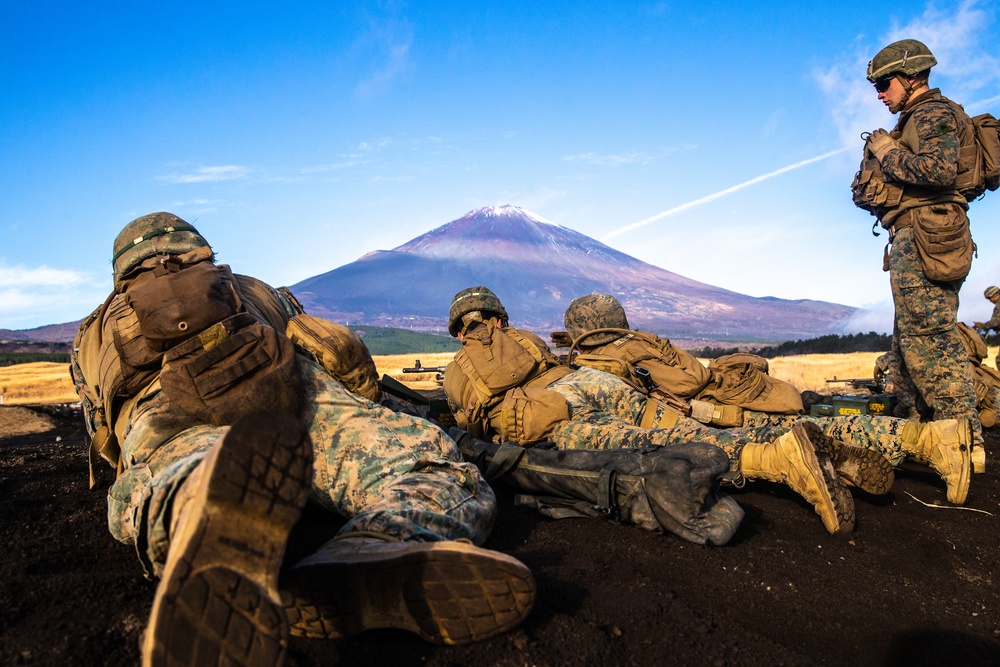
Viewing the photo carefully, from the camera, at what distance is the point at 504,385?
4879mm

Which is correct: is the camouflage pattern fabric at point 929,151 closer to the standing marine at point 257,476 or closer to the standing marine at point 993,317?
the standing marine at point 257,476

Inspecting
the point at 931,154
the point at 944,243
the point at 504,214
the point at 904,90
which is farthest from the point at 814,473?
the point at 504,214

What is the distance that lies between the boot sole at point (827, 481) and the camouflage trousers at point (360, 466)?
4.98ft

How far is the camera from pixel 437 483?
8.98 feet

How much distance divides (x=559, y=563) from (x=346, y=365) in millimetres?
A: 1273

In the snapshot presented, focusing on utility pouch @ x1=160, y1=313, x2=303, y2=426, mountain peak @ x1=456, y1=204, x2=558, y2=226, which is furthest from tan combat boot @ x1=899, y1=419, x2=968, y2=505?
mountain peak @ x1=456, y1=204, x2=558, y2=226

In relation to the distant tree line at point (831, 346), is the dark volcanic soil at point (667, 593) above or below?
above

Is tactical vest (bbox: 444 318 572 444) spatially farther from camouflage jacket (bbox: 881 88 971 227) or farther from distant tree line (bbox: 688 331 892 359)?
distant tree line (bbox: 688 331 892 359)

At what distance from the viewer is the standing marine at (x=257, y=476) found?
159cm

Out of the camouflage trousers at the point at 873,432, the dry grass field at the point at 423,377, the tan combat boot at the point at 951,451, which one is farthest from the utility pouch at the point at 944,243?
the dry grass field at the point at 423,377

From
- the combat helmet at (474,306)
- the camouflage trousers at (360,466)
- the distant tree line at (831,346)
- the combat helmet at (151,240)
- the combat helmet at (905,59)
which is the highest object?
the combat helmet at (905,59)

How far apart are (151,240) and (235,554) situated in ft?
7.92

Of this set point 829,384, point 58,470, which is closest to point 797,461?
point 58,470

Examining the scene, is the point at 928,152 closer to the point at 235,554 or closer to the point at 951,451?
the point at 951,451
